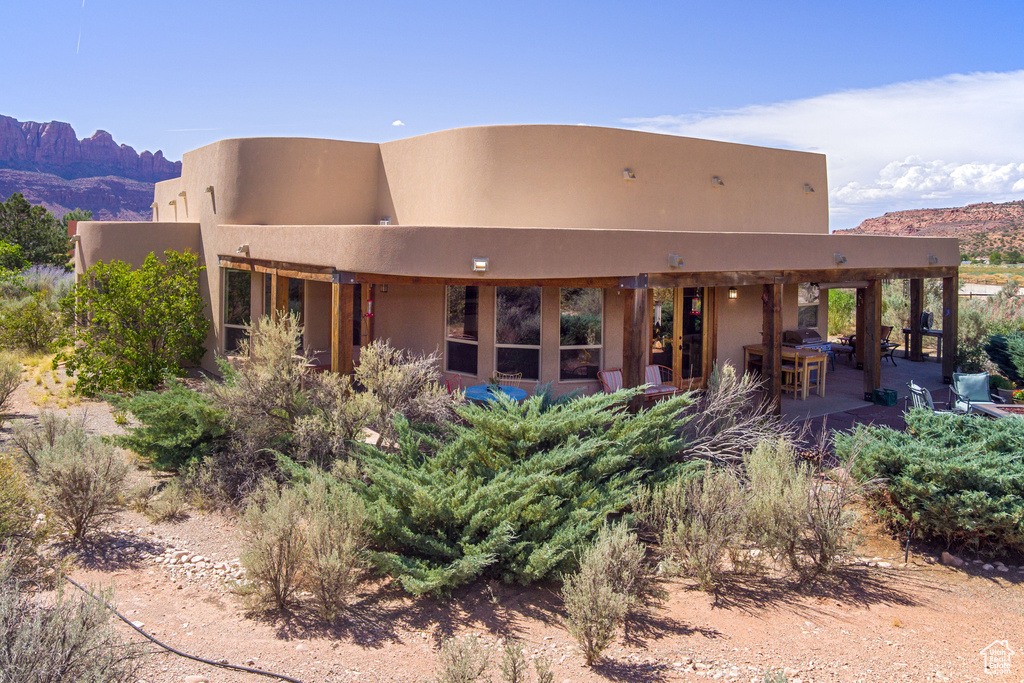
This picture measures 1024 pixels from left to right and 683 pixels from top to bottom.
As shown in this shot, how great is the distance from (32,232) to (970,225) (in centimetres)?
7717

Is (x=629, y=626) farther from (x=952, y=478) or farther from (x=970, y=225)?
(x=970, y=225)

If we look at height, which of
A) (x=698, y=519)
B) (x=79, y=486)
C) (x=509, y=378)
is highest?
(x=509, y=378)

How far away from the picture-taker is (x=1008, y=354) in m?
13.9

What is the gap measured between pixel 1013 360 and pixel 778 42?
27.8ft

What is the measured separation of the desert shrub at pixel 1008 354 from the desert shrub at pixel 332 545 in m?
13.4

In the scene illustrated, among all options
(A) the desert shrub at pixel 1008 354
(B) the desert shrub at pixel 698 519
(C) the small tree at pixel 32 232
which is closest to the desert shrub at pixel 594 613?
→ (B) the desert shrub at pixel 698 519

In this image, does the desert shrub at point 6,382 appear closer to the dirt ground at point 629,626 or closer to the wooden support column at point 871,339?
the dirt ground at point 629,626

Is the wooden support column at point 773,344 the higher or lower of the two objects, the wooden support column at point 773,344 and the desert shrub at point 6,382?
the higher

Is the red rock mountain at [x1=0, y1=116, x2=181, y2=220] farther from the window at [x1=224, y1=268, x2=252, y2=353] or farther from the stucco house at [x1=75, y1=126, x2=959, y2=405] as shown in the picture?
the stucco house at [x1=75, y1=126, x2=959, y2=405]

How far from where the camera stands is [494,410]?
23.4ft

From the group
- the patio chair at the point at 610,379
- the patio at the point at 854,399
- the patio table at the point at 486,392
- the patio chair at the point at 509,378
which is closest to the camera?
the patio table at the point at 486,392

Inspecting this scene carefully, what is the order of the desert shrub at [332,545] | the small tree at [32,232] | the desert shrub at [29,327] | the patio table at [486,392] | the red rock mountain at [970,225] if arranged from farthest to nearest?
the red rock mountain at [970,225]
the small tree at [32,232]
the desert shrub at [29,327]
the patio table at [486,392]
the desert shrub at [332,545]

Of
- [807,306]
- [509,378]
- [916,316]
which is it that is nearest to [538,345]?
[509,378]

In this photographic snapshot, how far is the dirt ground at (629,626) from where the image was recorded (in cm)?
464
